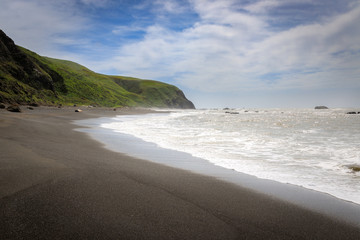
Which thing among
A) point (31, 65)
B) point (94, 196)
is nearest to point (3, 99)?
point (31, 65)

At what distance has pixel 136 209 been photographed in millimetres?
3309

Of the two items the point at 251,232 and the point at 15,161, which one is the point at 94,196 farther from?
the point at 15,161

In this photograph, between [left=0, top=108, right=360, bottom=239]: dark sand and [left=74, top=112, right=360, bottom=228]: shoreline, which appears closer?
[left=0, top=108, right=360, bottom=239]: dark sand

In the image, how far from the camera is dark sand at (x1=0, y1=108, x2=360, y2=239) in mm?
2736

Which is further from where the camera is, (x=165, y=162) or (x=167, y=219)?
(x=165, y=162)

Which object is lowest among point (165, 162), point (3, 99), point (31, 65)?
point (165, 162)

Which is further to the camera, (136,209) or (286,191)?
(286,191)

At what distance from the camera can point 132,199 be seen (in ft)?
12.1

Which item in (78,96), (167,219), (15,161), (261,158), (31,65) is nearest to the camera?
(167,219)

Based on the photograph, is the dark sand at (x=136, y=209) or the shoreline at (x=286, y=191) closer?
the dark sand at (x=136, y=209)

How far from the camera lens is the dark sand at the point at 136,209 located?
108 inches

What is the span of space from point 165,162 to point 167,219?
154 inches

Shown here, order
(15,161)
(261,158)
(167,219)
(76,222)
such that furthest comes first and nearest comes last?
1. (261,158)
2. (15,161)
3. (167,219)
4. (76,222)

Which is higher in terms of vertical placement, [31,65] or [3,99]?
[31,65]
